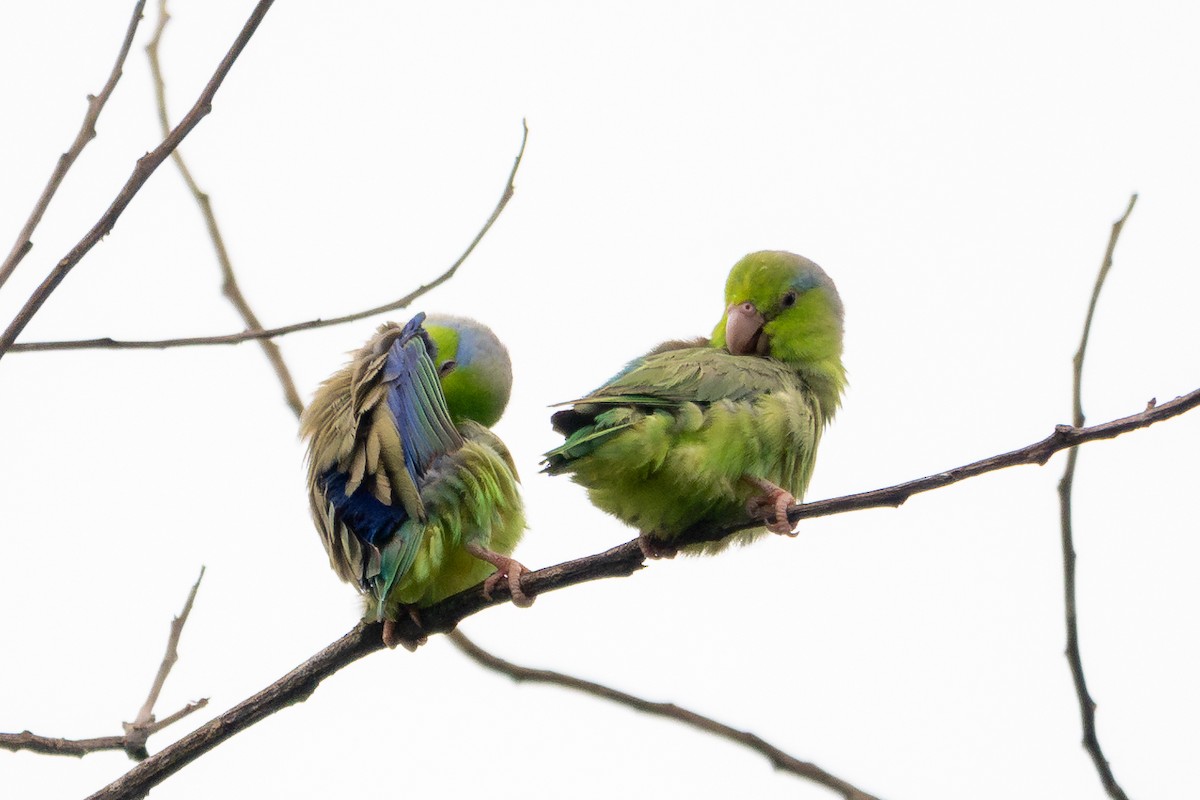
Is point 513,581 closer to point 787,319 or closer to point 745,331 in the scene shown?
point 745,331

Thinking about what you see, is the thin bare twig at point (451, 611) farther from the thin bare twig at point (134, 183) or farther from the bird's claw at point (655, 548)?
the thin bare twig at point (134, 183)

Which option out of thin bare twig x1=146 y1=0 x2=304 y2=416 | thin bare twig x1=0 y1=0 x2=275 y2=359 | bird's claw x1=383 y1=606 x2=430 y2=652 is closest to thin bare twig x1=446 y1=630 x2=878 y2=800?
bird's claw x1=383 y1=606 x2=430 y2=652

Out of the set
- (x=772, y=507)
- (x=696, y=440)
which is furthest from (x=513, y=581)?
(x=772, y=507)

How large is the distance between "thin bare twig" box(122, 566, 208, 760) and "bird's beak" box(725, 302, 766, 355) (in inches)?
80.8

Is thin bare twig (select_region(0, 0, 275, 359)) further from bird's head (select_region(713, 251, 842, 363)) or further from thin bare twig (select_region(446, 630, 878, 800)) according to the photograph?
A: bird's head (select_region(713, 251, 842, 363))

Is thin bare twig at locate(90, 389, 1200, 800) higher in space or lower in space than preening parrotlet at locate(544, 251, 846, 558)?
lower

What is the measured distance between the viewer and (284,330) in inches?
118

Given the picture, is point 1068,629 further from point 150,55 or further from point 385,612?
point 150,55

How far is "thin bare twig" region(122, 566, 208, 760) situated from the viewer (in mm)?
3381

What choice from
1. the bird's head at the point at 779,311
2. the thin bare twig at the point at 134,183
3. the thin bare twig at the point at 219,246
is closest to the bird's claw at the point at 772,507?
the bird's head at the point at 779,311

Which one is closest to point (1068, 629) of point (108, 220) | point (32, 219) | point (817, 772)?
point (817, 772)

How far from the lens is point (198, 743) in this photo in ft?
10.9

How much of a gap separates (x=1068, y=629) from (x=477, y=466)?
2.07 metres

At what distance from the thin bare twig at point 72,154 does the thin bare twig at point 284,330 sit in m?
0.19
